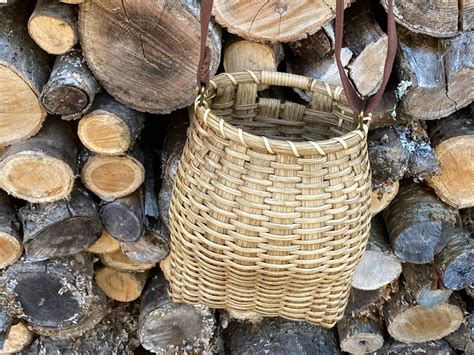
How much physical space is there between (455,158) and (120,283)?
1141 mm

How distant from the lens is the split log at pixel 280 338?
2.05 metres

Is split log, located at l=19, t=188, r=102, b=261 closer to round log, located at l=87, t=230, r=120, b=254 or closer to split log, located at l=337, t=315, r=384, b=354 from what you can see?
round log, located at l=87, t=230, r=120, b=254

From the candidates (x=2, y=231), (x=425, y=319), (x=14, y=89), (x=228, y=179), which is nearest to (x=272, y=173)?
(x=228, y=179)

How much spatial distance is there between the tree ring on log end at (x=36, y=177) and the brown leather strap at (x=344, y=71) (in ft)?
2.58

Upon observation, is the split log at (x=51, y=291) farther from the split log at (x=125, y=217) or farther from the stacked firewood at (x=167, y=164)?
the split log at (x=125, y=217)

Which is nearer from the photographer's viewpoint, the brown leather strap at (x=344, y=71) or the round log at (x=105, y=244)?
the brown leather strap at (x=344, y=71)

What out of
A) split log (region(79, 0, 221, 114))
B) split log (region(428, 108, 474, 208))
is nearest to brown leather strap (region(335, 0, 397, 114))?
split log (region(79, 0, 221, 114))

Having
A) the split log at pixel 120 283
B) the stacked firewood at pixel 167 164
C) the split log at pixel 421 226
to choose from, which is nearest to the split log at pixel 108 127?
the stacked firewood at pixel 167 164

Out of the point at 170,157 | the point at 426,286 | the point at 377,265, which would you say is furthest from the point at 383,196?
the point at 170,157

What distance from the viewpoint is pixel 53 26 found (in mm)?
1471

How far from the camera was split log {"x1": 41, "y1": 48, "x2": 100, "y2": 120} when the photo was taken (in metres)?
1.48

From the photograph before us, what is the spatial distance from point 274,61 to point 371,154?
37 centimetres

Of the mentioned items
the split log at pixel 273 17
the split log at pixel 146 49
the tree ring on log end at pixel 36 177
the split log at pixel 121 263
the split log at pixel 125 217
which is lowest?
the split log at pixel 121 263

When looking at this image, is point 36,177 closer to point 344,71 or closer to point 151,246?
point 151,246
